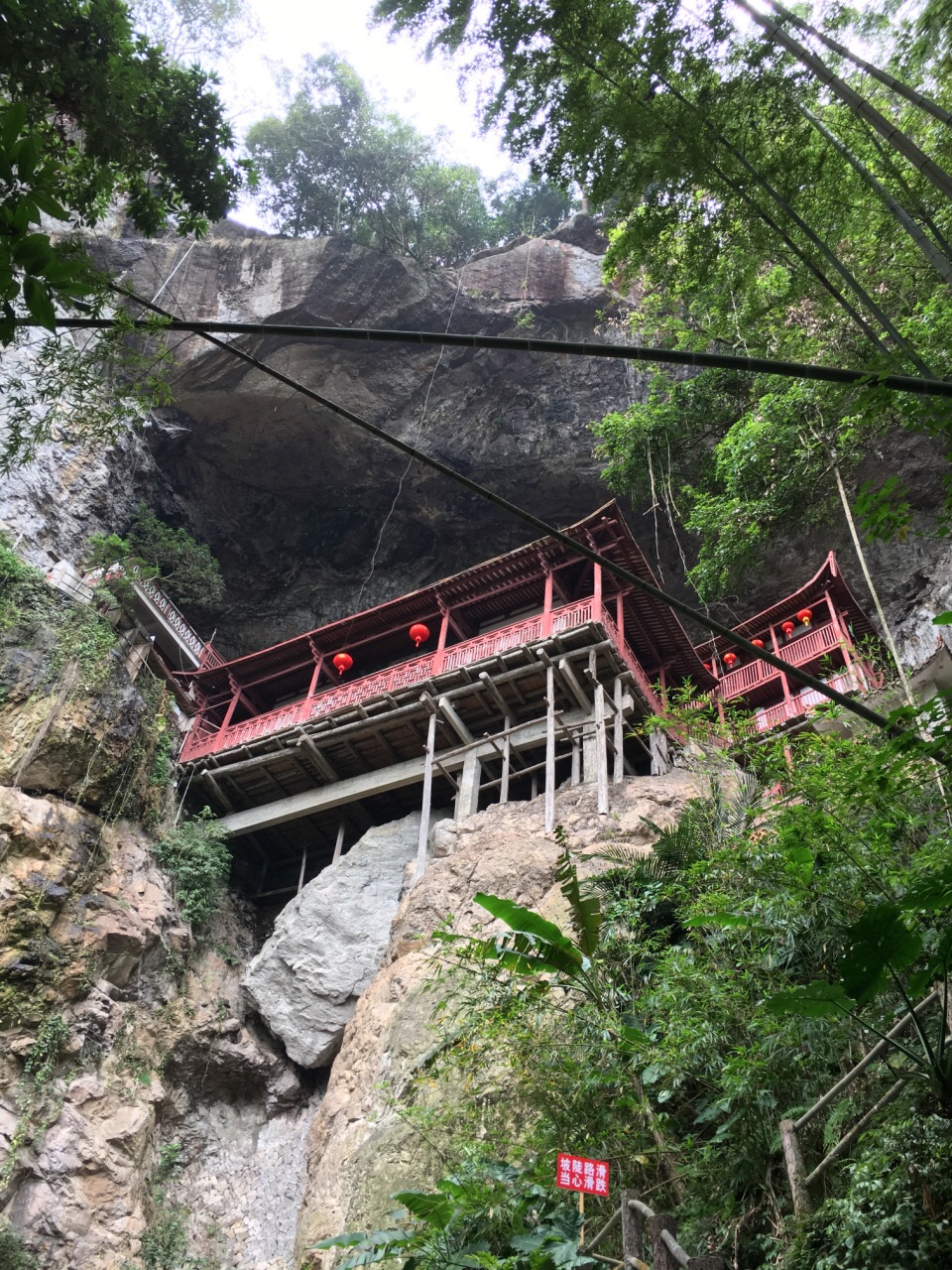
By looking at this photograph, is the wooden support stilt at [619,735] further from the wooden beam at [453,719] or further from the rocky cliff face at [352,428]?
the rocky cliff face at [352,428]

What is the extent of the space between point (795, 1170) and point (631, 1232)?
781mm

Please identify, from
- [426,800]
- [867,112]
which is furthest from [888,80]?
[426,800]

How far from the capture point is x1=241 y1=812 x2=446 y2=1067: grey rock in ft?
41.2

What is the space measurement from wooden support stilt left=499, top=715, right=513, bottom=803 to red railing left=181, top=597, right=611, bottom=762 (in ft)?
3.81

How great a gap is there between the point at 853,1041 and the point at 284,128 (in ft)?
92.0

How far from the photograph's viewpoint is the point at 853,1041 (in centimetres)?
470

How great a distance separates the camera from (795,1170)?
13.0ft

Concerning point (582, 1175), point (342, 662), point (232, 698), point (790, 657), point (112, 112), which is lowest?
point (582, 1175)

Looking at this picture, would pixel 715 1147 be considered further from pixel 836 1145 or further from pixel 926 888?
pixel 926 888

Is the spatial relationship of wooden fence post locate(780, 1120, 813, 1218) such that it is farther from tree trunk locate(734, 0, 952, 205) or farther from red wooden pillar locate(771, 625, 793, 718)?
red wooden pillar locate(771, 625, 793, 718)

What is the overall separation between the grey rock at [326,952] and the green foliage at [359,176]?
17.1 m

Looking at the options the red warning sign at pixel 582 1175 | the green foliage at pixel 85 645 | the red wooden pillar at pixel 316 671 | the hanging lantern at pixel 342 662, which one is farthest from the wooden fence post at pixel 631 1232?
the hanging lantern at pixel 342 662

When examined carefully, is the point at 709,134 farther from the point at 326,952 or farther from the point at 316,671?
the point at 316,671

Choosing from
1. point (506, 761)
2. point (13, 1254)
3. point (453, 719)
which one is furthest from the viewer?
point (453, 719)
